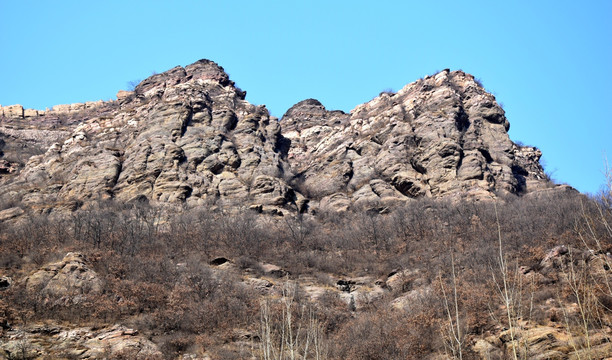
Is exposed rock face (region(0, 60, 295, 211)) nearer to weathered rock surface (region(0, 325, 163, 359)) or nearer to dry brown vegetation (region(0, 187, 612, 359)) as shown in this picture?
dry brown vegetation (region(0, 187, 612, 359))

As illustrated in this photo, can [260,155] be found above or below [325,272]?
above

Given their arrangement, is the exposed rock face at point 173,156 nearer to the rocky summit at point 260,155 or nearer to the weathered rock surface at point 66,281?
the rocky summit at point 260,155

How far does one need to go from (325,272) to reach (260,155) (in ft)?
69.2

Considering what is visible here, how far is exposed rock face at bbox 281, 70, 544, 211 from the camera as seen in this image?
44719 millimetres

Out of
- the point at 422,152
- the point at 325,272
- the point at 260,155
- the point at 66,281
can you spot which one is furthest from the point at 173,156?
the point at 422,152

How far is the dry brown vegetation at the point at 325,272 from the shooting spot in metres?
19.3

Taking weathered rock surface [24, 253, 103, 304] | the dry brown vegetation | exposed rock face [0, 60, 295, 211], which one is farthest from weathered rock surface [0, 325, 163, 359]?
exposed rock face [0, 60, 295, 211]

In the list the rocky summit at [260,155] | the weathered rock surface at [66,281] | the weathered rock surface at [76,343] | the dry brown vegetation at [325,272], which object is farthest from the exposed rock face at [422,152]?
the weathered rock surface at [76,343]

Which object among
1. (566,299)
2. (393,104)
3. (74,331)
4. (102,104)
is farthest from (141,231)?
(102,104)

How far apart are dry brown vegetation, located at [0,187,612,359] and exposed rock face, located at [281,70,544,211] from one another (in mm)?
4074

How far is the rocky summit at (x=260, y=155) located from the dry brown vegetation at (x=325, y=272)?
3598 mm

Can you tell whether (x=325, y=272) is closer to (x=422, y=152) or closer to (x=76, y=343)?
(x=76, y=343)

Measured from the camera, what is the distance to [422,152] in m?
48.3

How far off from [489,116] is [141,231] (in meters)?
37.8
